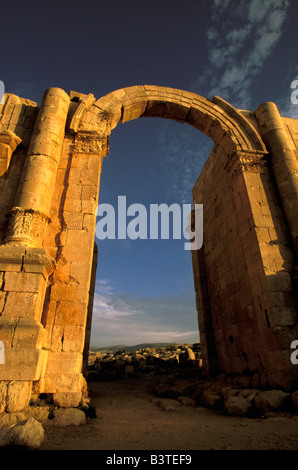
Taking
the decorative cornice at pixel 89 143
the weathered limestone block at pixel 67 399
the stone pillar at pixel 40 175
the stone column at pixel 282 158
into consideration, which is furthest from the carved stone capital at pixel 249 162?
the weathered limestone block at pixel 67 399

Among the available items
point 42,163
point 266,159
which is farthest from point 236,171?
point 42,163

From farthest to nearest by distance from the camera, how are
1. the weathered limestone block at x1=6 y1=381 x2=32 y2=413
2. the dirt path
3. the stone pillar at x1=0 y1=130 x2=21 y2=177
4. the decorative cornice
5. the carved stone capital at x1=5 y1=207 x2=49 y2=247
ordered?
the decorative cornice, the stone pillar at x1=0 y1=130 x2=21 y2=177, the carved stone capital at x1=5 y1=207 x2=49 y2=247, the weathered limestone block at x1=6 y1=381 x2=32 y2=413, the dirt path

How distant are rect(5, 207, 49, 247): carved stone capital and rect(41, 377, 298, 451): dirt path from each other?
2.87m

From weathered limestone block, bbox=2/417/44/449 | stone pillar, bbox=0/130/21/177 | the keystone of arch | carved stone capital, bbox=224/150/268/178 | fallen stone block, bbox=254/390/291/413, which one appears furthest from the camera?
carved stone capital, bbox=224/150/268/178

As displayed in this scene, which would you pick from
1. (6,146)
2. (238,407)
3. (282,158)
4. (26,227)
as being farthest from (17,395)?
(282,158)

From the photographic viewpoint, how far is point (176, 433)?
307cm

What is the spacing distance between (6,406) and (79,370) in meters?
Result: 1.12

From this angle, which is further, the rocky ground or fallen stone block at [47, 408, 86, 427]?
fallen stone block at [47, 408, 86, 427]

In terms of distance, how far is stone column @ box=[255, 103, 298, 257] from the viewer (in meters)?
6.31

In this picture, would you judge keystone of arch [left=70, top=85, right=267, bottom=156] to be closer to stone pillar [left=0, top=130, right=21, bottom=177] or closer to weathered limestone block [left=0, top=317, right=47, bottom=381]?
stone pillar [left=0, top=130, right=21, bottom=177]

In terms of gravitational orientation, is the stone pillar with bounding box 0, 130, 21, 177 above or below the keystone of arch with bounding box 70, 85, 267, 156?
below

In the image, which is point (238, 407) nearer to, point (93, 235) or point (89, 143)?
point (93, 235)

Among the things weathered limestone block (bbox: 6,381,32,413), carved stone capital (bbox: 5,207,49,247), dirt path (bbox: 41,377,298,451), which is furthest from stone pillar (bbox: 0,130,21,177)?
dirt path (bbox: 41,377,298,451)
